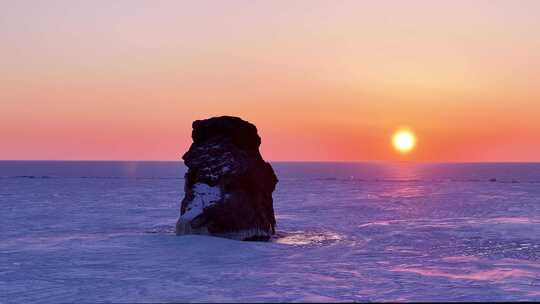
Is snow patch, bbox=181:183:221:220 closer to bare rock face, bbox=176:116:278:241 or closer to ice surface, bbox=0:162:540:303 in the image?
bare rock face, bbox=176:116:278:241

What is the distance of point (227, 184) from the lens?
20.7 meters

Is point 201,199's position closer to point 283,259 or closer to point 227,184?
point 227,184

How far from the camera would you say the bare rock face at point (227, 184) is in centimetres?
1959

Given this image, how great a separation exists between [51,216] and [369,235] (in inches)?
567

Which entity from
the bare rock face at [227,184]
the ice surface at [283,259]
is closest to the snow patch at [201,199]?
the bare rock face at [227,184]

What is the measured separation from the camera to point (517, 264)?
1416 centimetres

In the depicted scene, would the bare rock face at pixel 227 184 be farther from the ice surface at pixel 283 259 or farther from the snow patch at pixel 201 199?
the ice surface at pixel 283 259

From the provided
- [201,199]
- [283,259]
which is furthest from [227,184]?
[283,259]

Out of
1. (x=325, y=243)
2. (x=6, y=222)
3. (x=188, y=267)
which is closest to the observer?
(x=188, y=267)

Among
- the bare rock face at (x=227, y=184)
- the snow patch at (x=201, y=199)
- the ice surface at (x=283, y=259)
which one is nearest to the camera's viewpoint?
the ice surface at (x=283, y=259)

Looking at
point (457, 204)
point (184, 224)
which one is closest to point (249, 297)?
point (184, 224)

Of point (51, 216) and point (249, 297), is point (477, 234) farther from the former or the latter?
point (51, 216)

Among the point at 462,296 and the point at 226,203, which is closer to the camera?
the point at 462,296

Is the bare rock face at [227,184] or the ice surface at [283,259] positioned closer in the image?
the ice surface at [283,259]
